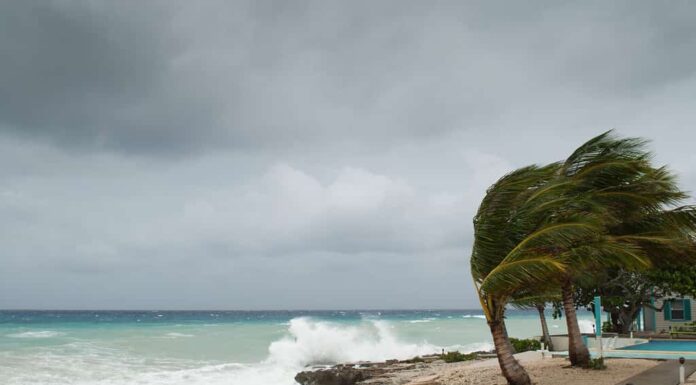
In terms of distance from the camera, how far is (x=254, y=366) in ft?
118

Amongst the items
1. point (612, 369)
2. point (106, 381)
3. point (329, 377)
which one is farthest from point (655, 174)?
point (106, 381)

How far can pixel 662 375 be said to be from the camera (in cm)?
1518

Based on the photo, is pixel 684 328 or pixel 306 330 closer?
pixel 684 328

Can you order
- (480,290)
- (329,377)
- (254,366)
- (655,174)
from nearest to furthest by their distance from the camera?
1. (480,290)
2. (655,174)
3. (329,377)
4. (254,366)

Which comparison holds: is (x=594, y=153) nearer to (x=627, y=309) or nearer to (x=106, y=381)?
(x=627, y=309)

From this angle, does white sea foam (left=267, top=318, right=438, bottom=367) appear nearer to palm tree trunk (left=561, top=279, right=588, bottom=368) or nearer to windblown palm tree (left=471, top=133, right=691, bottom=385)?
palm tree trunk (left=561, top=279, right=588, bottom=368)

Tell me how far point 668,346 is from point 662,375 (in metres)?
9.98

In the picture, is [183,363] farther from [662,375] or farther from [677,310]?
[662,375]

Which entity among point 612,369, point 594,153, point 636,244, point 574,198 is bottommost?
point 612,369

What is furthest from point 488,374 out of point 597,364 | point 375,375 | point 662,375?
point 375,375

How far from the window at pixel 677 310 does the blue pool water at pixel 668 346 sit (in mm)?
7023

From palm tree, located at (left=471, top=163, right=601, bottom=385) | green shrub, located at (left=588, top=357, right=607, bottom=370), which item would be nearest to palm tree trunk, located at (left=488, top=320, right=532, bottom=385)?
palm tree, located at (left=471, top=163, right=601, bottom=385)

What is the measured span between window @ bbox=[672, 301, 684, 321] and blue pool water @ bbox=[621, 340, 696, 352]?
23.0 ft

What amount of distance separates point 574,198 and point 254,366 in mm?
25590
